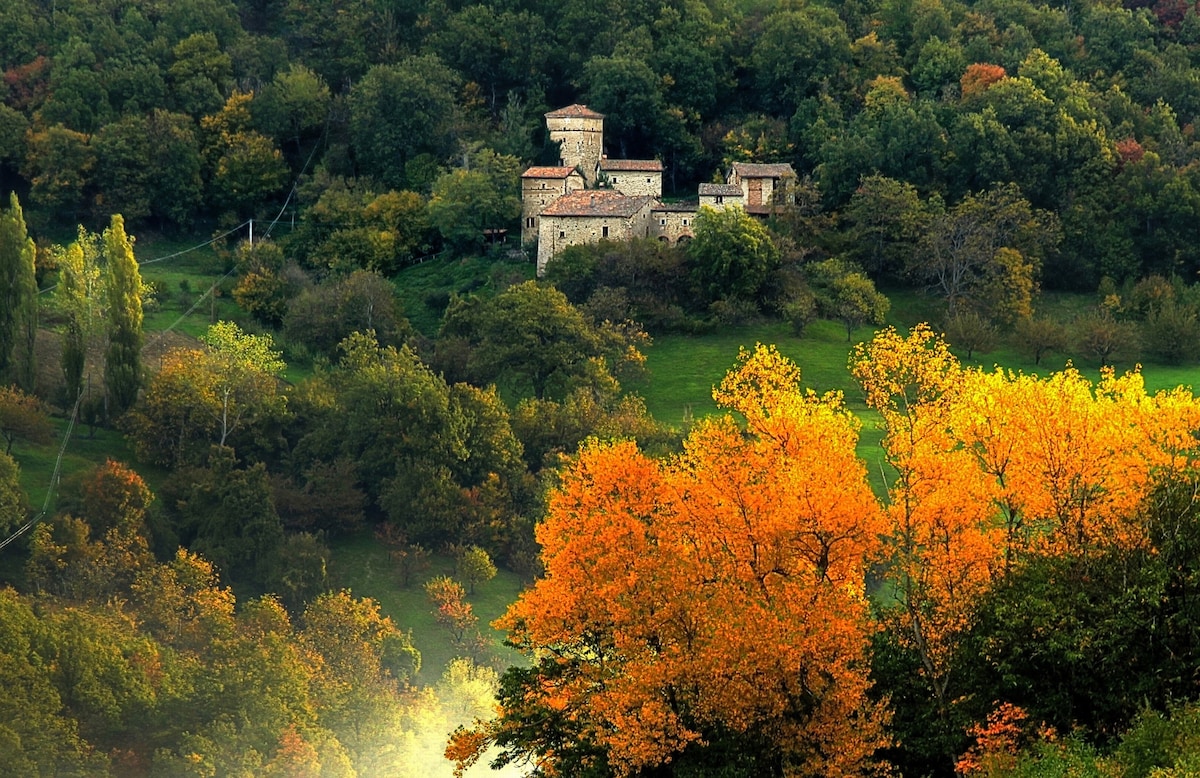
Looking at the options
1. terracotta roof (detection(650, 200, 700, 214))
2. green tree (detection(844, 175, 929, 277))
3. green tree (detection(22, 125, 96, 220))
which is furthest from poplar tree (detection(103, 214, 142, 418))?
green tree (detection(844, 175, 929, 277))

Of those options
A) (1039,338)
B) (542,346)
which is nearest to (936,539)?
(542,346)

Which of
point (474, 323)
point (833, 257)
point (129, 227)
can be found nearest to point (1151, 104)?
point (833, 257)

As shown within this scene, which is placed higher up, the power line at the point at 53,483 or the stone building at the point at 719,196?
the stone building at the point at 719,196

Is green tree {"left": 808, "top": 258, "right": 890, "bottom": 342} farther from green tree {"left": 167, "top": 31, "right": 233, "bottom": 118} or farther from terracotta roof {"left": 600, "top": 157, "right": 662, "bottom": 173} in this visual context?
green tree {"left": 167, "top": 31, "right": 233, "bottom": 118}

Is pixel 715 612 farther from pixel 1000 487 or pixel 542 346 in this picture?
pixel 542 346

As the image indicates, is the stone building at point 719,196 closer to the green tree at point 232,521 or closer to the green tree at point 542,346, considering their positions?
the green tree at point 542,346

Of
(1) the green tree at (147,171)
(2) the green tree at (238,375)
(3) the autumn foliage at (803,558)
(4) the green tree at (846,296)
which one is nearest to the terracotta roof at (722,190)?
(4) the green tree at (846,296)

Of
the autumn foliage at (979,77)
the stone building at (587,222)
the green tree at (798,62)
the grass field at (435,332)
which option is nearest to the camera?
the grass field at (435,332)
